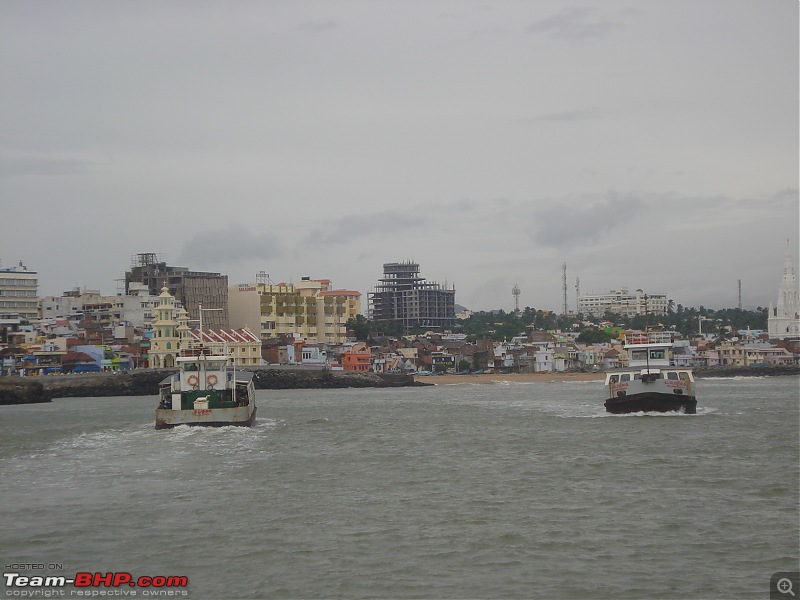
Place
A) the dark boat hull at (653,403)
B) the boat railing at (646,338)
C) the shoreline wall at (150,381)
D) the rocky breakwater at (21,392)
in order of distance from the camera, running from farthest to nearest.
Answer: the shoreline wall at (150,381) → the rocky breakwater at (21,392) → the boat railing at (646,338) → the dark boat hull at (653,403)

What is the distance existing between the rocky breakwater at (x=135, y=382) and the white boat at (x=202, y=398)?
115 ft

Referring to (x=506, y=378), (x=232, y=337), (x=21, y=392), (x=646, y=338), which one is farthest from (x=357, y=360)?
(x=646, y=338)

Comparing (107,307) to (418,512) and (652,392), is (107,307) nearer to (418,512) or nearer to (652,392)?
(652,392)

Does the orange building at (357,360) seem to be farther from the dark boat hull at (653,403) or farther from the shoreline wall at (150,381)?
the dark boat hull at (653,403)

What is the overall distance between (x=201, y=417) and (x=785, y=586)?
3177 centimetres

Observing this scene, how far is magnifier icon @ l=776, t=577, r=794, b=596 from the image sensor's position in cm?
1634

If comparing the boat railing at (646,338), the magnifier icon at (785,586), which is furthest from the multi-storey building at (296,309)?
the magnifier icon at (785,586)

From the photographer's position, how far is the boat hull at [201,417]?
4494cm

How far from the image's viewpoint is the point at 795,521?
71.4 feet

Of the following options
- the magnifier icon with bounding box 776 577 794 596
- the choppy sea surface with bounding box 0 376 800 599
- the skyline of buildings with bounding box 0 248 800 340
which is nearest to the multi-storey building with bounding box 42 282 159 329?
the skyline of buildings with bounding box 0 248 800 340

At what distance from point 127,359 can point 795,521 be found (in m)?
115

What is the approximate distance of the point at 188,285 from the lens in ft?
520

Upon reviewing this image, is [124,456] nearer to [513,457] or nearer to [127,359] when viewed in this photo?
[513,457]

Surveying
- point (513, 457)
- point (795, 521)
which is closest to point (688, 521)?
point (795, 521)
